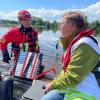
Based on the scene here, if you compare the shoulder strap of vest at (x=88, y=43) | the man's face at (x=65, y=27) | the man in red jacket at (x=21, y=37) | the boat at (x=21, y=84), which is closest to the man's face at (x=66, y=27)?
the man's face at (x=65, y=27)

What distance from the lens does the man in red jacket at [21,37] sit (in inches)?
173

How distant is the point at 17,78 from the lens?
12.8ft

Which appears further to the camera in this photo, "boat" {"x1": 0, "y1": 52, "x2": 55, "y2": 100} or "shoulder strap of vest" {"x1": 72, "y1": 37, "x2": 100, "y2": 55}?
"boat" {"x1": 0, "y1": 52, "x2": 55, "y2": 100}

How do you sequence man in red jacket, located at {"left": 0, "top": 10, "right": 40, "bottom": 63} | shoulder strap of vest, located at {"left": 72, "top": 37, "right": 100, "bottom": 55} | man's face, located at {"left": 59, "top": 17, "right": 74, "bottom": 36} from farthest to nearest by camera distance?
man in red jacket, located at {"left": 0, "top": 10, "right": 40, "bottom": 63} → man's face, located at {"left": 59, "top": 17, "right": 74, "bottom": 36} → shoulder strap of vest, located at {"left": 72, "top": 37, "right": 100, "bottom": 55}

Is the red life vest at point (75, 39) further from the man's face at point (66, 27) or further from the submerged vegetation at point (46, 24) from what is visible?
the submerged vegetation at point (46, 24)

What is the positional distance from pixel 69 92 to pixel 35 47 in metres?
2.39

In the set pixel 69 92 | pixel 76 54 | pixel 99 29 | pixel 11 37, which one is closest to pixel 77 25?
pixel 76 54

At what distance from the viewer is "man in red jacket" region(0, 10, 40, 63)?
4383 millimetres

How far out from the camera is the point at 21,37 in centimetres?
445

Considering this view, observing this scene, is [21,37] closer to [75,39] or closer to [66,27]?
[66,27]

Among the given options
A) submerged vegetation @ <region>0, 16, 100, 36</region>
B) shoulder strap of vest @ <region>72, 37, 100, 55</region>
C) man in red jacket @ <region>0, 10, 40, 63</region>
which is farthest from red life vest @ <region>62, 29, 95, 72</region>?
man in red jacket @ <region>0, 10, 40, 63</region>

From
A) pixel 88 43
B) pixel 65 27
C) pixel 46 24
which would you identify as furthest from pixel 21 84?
pixel 46 24

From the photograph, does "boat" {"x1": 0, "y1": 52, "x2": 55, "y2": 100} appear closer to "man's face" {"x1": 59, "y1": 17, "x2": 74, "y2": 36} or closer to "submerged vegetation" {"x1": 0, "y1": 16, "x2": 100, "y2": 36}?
"submerged vegetation" {"x1": 0, "y1": 16, "x2": 100, "y2": 36}

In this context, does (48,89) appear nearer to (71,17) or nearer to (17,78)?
(71,17)
